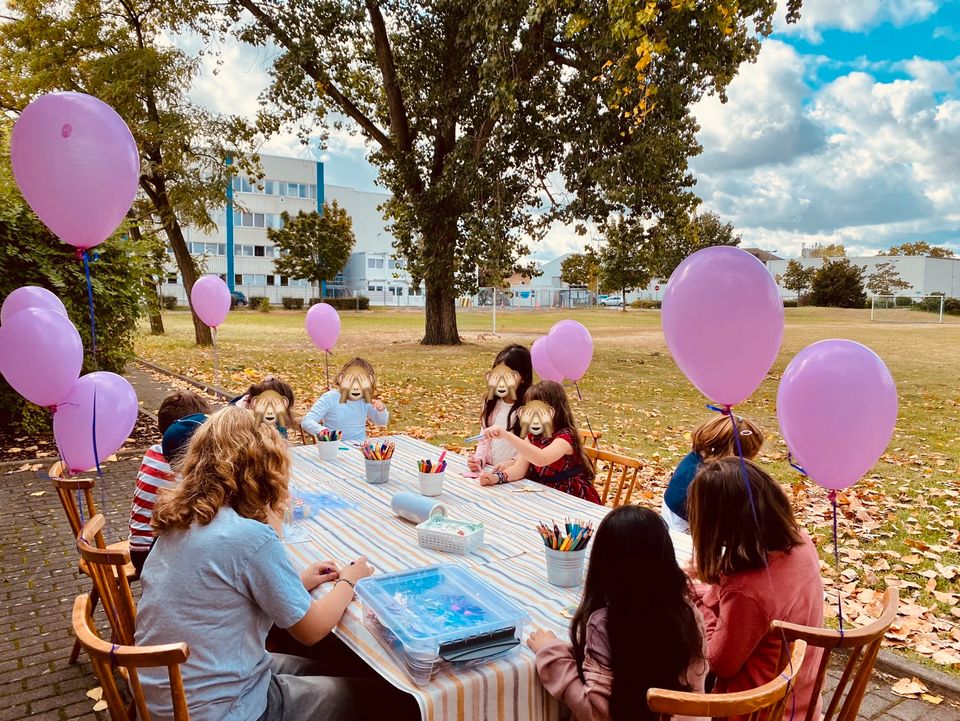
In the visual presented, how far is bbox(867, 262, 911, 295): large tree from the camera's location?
57.3 meters

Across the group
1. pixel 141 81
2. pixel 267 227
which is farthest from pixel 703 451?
pixel 267 227

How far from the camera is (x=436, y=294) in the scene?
19.8 m

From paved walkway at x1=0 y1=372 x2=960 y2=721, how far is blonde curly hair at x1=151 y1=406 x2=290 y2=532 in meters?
1.86

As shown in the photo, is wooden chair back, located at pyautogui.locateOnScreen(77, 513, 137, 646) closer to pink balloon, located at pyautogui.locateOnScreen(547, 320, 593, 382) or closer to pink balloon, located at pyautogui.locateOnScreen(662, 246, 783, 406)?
pink balloon, located at pyautogui.locateOnScreen(662, 246, 783, 406)

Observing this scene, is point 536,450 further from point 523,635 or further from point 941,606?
point 941,606

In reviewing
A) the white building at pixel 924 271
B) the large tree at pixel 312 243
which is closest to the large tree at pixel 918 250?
the white building at pixel 924 271

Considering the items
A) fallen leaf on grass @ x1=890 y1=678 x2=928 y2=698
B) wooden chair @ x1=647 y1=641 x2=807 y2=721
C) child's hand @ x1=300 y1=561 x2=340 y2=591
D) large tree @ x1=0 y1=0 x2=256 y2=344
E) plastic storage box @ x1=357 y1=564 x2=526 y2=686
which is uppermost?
large tree @ x1=0 y1=0 x2=256 y2=344

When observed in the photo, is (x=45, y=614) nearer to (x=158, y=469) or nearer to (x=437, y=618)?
(x=158, y=469)

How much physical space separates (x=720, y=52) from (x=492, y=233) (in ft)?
19.0

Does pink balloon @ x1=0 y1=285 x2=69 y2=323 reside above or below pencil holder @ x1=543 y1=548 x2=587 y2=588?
above

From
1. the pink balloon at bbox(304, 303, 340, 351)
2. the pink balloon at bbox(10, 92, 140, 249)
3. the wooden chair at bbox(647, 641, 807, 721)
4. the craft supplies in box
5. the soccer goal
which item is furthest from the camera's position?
the soccer goal

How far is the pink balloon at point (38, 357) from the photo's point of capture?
10.6 feet

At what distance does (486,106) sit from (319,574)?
1432 centimetres

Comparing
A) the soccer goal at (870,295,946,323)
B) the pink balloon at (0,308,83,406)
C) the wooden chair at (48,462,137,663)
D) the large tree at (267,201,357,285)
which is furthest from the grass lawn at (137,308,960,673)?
the large tree at (267,201,357,285)
